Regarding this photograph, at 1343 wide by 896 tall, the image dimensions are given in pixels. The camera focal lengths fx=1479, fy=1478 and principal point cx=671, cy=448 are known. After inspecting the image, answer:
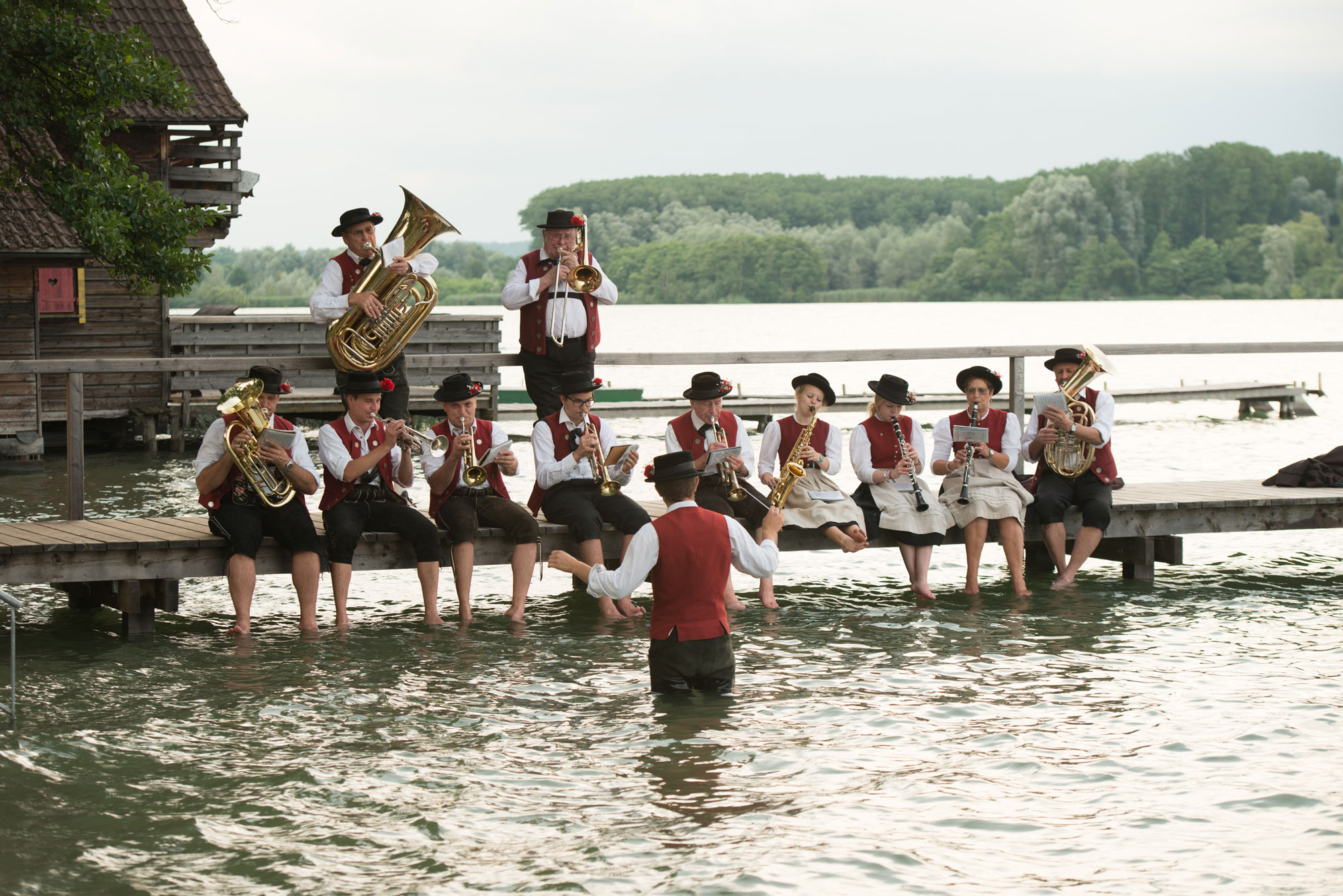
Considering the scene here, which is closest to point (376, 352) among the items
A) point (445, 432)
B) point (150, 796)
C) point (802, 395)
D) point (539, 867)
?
point (445, 432)

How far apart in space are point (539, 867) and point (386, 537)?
3.82 metres

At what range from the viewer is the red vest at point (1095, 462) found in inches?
351

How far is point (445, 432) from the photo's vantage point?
824cm

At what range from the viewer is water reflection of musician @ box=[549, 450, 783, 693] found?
19.7 ft

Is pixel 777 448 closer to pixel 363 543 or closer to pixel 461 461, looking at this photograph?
pixel 461 461

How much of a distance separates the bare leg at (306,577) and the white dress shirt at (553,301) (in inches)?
78.9

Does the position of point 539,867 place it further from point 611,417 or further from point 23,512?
point 611,417

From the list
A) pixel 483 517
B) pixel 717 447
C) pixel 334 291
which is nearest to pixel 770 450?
pixel 717 447

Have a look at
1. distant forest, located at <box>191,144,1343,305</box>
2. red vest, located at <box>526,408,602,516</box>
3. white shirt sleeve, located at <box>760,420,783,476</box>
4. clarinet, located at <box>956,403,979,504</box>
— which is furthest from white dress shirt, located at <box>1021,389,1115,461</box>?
distant forest, located at <box>191,144,1343,305</box>

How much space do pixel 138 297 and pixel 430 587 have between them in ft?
40.0

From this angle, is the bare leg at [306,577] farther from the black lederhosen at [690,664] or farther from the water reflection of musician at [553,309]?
the black lederhosen at [690,664]

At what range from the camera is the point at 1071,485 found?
29.7 feet

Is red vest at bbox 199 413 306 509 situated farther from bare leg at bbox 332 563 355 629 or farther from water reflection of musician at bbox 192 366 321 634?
bare leg at bbox 332 563 355 629

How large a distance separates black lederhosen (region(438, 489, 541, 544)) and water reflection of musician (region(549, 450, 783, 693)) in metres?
2.03
